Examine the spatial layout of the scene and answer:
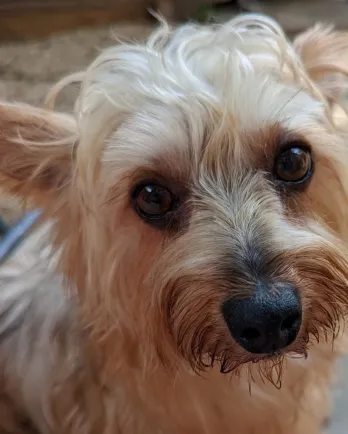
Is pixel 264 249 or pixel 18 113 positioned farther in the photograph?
pixel 18 113

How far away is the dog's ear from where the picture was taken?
1295 mm

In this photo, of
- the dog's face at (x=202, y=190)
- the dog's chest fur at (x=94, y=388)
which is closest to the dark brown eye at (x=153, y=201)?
the dog's face at (x=202, y=190)

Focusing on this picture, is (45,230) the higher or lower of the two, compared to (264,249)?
lower

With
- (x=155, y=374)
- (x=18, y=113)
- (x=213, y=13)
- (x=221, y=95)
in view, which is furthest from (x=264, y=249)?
(x=213, y=13)

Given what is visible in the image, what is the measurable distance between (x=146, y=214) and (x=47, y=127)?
25cm

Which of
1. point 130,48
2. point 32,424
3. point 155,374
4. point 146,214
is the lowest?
point 32,424

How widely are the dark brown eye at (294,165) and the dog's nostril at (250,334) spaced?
0.27m

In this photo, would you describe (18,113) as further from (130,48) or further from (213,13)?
(213,13)

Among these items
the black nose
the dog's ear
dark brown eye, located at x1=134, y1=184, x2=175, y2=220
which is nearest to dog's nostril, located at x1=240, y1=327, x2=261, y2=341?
the black nose

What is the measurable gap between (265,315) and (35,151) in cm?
50

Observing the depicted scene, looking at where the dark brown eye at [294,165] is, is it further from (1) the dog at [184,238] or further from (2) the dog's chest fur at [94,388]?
(2) the dog's chest fur at [94,388]

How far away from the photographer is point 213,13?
3.02 metres

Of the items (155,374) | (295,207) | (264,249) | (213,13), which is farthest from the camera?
(213,13)

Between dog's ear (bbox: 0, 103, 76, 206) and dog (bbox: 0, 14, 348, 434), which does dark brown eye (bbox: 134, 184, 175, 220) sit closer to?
dog (bbox: 0, 14, 348, 434)
